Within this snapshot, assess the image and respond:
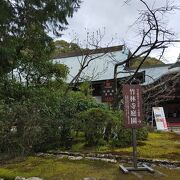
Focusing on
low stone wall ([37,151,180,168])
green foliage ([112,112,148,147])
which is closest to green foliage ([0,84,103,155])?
low stone wall ([37,151,180,168])

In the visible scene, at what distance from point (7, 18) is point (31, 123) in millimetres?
3310

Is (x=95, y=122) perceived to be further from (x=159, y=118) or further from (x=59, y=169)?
(x=159, y=118)

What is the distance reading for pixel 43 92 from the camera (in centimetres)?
1398

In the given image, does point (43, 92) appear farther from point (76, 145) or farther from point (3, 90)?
point (76, 145)

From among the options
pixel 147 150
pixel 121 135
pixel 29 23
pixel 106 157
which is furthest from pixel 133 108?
pixel 29 23

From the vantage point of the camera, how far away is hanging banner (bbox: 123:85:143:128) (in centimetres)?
927

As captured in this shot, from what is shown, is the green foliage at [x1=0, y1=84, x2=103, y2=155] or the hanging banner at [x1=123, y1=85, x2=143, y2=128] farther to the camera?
the green foliage at [x1=0, y1=84, x2=103, y2=155]

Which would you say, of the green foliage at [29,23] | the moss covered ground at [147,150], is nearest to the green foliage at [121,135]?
the moss covered ground at [147,150]

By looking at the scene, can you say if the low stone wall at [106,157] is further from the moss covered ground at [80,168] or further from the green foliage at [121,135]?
the green foliage at [121,135]

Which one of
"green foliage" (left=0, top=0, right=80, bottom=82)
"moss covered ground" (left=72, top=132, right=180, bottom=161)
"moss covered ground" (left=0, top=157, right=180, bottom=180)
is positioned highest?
"green foliage" (left=0, top=0, right=80, bottom=82)

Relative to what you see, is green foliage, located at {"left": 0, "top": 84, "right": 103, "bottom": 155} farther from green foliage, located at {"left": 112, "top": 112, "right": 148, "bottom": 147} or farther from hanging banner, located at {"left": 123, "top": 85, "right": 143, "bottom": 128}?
hanging banner, located at {"left": 123, "top": 85, "right": 143, "bottom": 128}

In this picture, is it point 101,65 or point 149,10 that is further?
point 101,65

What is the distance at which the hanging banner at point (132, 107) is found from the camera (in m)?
9.27

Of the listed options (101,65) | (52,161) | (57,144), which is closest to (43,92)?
(57,144)
